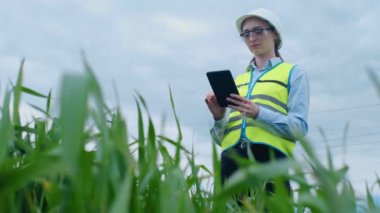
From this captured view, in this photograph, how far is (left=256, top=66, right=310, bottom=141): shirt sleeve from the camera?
2.56m

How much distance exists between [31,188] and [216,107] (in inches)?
75.5

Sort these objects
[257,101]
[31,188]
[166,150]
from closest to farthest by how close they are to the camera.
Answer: [31,188] → [166,150] → [257,101]

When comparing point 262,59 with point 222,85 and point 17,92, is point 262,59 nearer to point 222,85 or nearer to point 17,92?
point 222,85

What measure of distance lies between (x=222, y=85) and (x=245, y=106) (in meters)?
0.18

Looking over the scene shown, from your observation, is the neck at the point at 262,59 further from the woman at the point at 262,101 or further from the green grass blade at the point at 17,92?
the green grass blade at the point at 17,92

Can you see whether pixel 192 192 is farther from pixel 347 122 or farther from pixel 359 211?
pixel 347 122

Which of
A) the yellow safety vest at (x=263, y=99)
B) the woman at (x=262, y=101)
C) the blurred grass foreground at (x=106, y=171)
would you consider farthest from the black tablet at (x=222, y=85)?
the blurred grass foreground at (x=106, y=171)

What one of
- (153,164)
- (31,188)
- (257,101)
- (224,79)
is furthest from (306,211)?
(257,101)

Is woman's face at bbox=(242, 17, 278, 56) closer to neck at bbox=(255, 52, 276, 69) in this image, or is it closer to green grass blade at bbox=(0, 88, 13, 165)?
neck at bbox=(255, 52, 276, 69)

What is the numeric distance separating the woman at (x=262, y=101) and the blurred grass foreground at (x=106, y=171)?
159cm

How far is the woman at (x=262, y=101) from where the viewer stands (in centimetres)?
261

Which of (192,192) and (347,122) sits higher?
(347,122)

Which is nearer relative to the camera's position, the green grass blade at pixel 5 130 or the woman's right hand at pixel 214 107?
the green grass blade at pixel 5 130

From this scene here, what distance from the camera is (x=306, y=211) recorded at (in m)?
1.00
